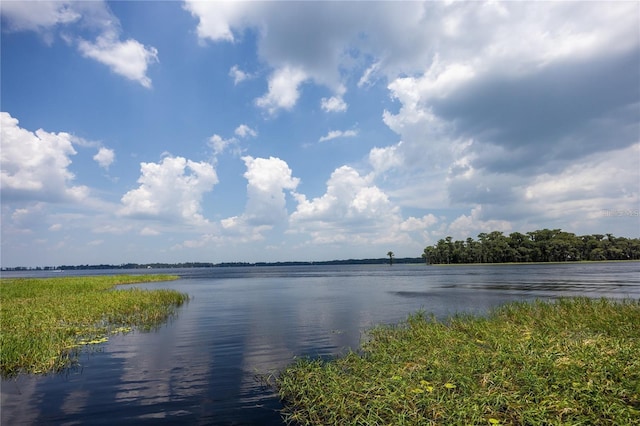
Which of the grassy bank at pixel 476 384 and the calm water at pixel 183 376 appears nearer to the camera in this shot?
the grassy bank at pixel 476 384

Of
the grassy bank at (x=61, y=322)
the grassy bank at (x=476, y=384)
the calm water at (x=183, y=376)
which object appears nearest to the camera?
the grassy bank at (x=476, y=384)

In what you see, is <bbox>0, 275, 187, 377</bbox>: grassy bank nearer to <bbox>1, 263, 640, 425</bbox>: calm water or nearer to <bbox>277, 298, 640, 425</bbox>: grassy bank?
<bbox>1, 263, 640, 425</bbox>: calm water

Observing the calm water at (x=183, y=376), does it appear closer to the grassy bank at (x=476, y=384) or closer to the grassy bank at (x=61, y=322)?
the grassy bank at (x=61, y=322)

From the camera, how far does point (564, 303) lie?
2809cm

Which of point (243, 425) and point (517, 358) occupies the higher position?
point (517, 358)

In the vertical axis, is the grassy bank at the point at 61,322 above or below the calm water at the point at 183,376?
above

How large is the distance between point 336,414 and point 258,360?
9.75 meters

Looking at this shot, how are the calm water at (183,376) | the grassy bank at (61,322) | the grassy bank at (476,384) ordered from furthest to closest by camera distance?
the grassy bank at (61,322) < the calm water at (183,376) < the grassy bank at (476,384)

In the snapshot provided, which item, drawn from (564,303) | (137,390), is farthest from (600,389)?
(564,303)

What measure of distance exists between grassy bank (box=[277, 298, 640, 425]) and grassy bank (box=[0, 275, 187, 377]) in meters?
13.6

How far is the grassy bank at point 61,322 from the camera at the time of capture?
61.1 ft

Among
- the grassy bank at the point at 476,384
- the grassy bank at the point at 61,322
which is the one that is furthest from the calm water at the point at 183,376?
the grassy bank at the point at 476,384

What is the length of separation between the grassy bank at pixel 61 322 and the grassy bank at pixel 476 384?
1365 centimetres

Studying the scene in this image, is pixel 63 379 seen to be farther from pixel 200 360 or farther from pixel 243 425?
pixel 243 425
